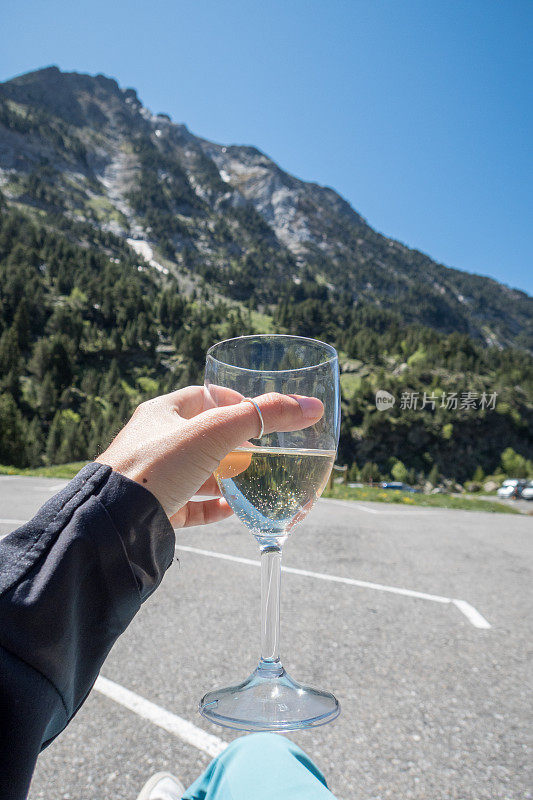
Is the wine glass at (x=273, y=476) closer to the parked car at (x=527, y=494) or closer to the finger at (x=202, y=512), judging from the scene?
the finger at (x=202, y=512)

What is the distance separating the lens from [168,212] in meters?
161

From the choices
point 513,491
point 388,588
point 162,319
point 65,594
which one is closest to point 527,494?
point 513,491

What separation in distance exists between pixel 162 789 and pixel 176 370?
84505mm

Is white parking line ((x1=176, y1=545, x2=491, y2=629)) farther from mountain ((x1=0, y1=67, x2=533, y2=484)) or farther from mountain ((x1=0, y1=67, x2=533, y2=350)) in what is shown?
mountain ((x1=0, y1=67, x2=533, y2=350))

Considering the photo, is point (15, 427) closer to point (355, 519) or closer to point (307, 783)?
point (355, 519)

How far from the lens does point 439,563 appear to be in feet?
20.0

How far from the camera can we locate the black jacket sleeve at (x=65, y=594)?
0.57 metres

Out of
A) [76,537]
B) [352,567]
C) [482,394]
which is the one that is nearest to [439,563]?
[352,567]

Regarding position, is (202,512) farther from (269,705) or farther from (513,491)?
(513,491)

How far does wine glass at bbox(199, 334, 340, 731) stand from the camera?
2.80ft

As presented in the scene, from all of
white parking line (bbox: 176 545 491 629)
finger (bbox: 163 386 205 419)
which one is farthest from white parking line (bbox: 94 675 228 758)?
white parking line (bbox: 176 545 491 629)

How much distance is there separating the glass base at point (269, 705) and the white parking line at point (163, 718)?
5.22 feet

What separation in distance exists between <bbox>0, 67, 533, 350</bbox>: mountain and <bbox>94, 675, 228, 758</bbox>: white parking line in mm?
130062

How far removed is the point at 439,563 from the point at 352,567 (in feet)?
4.21
